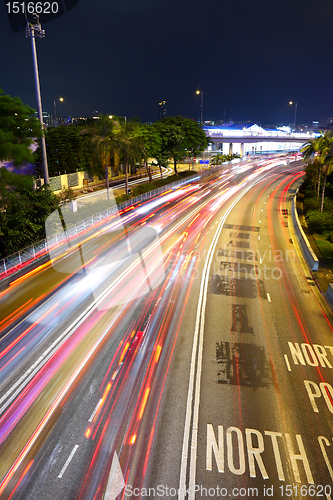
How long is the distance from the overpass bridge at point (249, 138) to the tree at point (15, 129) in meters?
58.4

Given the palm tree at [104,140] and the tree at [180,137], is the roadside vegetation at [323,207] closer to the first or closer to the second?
the tree at [180,137]

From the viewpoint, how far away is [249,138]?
3578 inches

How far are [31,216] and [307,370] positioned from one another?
21.1m

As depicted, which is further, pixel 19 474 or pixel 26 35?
pixel 26 35

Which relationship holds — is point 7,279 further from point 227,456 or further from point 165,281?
point 227,456

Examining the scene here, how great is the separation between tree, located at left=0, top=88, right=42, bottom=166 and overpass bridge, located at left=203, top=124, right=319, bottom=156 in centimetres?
5839

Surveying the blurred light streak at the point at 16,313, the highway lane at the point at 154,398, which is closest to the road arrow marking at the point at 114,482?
the highway lane at the point at 154,398

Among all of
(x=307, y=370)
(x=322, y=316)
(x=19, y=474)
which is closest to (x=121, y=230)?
(x=322, y=316)

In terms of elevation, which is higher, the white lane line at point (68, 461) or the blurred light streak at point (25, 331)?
the blurred light streak at point (25, 331)

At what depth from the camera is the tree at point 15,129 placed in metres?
18.8

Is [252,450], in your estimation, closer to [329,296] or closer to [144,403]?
[144,403]

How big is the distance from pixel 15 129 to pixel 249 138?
81.2m

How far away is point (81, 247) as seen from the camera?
80.6 ft

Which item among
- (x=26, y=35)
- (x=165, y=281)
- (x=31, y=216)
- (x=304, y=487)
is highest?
(x=26, y=35)
